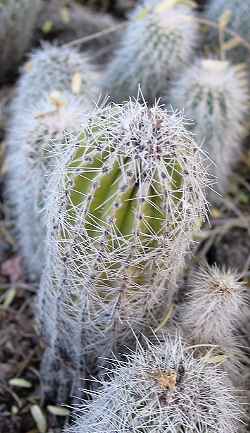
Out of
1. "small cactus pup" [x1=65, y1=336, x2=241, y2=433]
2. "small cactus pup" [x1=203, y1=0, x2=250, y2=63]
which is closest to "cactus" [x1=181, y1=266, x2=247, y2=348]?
"small cactus pup" [x1=65, y1=336, x2=241, y2=433]

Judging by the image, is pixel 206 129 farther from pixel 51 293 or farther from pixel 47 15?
pixel 47 15

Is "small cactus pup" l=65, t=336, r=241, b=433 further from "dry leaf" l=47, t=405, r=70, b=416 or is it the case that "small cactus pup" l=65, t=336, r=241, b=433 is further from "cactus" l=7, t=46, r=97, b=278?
"cactus" l=7, t=46, r=97, b=278

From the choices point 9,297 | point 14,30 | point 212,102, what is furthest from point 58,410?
point 14,30

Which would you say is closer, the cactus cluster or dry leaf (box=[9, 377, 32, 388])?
the cactus cluster

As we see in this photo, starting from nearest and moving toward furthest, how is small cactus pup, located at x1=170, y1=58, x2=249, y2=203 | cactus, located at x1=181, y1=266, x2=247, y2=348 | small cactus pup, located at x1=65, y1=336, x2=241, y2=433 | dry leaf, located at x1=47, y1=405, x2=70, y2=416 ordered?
small cactus pup, located at x1=65, y1=336, x2=241, y2=433 → cactus, located at x1=181, y1=266, x2=247, y2=348 → dry leaf, located at x1=47, y1=405, x2=70, y2=416 → small cactus pup, located at x1=170, y1=58, x2=249, y2=203

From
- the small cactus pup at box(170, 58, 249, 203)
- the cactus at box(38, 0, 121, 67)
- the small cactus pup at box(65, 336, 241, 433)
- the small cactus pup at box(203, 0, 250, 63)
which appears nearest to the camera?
the small cactus pup at box(65, 336, 241, 433)

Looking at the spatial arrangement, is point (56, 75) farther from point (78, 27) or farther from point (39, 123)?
point (78, 27)
